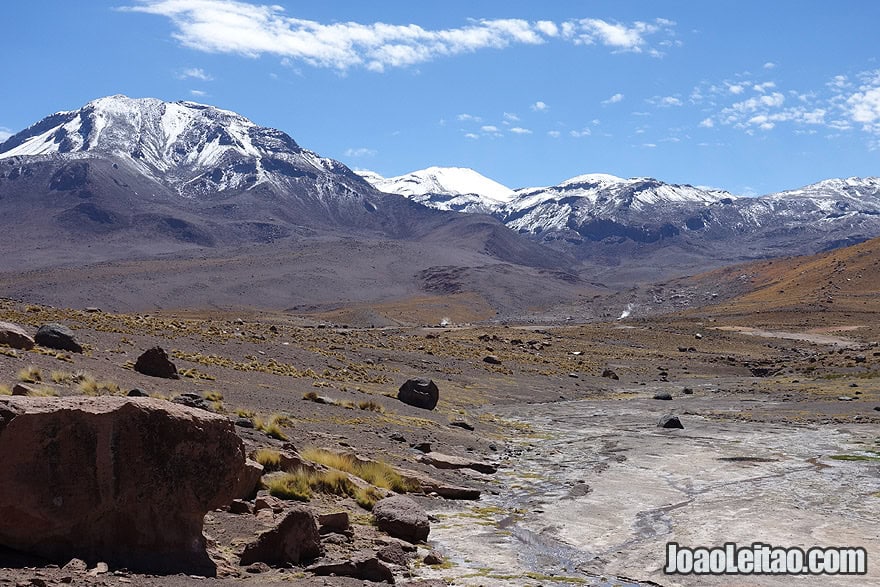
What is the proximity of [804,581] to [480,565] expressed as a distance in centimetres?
422

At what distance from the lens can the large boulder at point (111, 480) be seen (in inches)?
329

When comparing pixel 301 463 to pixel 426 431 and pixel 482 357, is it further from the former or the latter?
pixel 482 357

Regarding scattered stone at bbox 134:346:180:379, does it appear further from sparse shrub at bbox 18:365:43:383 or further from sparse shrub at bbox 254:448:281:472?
sparse shrub at bbox 254:448:281:472

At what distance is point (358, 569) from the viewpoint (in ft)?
32.1

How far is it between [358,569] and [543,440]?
15.8 metres

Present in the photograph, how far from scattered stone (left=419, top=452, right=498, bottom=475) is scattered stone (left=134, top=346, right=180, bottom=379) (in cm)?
900

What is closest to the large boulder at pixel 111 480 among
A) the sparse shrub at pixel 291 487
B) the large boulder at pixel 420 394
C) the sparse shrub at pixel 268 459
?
the sparse shrub at pixel 291 487

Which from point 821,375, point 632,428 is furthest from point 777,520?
point 821,375

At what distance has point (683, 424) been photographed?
29031mm

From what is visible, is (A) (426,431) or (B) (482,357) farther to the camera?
(B) (482,357)

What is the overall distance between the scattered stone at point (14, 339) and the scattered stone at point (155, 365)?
2.83m

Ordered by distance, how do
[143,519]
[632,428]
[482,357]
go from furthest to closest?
[482,357] < [632,428] < [143,519]

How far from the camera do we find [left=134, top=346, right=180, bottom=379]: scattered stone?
23.0 m

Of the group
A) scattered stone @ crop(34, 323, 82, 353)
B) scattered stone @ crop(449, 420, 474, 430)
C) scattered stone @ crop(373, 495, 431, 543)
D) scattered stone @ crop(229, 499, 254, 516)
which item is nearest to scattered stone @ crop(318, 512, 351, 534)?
scattered stone @ crop(373, 495, 431, 543)
